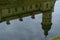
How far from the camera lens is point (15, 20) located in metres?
44.4

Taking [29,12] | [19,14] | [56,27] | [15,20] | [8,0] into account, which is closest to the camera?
[56,27]

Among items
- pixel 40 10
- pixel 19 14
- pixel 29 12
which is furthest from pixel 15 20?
pixel 40 10

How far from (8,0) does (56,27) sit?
21.7 metres

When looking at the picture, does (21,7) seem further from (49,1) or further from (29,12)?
(49,1)

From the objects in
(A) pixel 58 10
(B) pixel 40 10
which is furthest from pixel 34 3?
(A) pixel 58 10

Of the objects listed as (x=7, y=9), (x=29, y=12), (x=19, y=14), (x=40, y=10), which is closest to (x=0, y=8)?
(x=7, y=9)

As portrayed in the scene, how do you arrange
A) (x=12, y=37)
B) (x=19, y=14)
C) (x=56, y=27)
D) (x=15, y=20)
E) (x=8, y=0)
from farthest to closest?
1. (x=8, y=0)
2. (x=19, y=14)
3. (x=15, y=20)
4. (x=56, y=27)
5. (x=12, y=37)

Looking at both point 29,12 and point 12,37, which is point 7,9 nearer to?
point 29,12

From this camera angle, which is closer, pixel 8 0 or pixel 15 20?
pixel 15 20

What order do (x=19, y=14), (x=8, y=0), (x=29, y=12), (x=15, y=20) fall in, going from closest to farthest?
(x=15, y=20)
(x=19, y=14)
(x=29, y=12)
(x=8, y=0)

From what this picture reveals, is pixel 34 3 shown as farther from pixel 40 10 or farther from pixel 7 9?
pixel 7 9

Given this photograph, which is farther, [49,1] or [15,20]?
[49,1]

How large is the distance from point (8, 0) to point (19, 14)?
9.90m

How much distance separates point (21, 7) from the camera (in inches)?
2057
